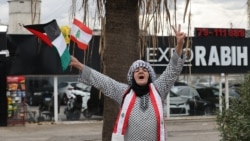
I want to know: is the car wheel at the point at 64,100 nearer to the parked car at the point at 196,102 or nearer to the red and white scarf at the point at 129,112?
the parked car at the point at 196,102

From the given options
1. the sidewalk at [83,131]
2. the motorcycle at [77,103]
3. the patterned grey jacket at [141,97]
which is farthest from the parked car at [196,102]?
the patterned grey jacket at [141,97]

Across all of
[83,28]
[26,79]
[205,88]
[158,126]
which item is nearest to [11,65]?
[26,79]

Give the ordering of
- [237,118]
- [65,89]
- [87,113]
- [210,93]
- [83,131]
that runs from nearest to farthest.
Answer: [237,118], [83,131], [65,89], [87,113], [210,93]

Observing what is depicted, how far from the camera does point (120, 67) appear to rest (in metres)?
5.41

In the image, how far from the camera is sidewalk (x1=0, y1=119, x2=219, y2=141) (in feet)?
54.0

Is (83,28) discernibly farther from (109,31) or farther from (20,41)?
(20,41)

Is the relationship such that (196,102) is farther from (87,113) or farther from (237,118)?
(237,118)

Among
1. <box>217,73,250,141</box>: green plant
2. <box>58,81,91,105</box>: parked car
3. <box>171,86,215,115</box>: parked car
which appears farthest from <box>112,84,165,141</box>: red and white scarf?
<box>171,86,215,115</box>: parked car

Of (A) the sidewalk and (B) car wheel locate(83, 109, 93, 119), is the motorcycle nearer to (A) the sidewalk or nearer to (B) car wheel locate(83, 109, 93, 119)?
(B) car wheel locate(83, 109, 93, 119)

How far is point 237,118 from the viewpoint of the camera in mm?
6168

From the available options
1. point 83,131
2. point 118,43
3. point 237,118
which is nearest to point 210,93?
point 83,131

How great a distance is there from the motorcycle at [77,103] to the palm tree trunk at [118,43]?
634 inches

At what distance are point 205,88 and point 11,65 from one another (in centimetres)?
881

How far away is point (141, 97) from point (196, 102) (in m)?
19.1
